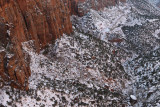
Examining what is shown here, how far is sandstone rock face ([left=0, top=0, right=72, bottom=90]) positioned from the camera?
1991 centimetres

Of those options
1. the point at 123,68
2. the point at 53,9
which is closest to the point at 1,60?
the point at 53,9

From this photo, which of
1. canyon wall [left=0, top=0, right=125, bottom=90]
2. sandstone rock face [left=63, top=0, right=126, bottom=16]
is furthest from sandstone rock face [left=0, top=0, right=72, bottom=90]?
sandstone rock face [left=63, top=0, right=126, bottom=16]

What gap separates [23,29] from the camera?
88.4 ft

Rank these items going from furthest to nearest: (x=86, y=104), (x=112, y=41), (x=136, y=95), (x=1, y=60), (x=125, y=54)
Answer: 1. (x=112, y=41)
2. (x=125, y=54)
3. (x=136, y=95)
4. (x=86, y=104)
5. (x=1, y=60)

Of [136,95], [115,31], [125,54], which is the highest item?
[115,31]

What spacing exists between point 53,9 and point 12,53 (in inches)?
754

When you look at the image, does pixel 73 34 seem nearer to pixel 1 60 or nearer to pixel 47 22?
pixel 47 22

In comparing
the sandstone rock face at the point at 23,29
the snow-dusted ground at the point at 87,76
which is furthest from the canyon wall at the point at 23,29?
the snow-dusted ground at the point at 87,76

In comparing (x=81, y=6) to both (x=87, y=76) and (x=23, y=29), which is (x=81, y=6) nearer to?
(x=87, y=76)

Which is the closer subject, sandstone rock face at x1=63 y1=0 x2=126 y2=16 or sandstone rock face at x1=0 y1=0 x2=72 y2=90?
sandstone rock face at x1=0 y1=0 x2=72 y2=90

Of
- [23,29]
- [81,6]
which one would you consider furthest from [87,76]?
[81,6]

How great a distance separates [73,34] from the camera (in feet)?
142

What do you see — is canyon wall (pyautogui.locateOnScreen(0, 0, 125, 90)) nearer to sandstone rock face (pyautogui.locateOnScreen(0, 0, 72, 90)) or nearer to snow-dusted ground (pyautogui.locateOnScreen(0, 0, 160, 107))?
sandstone rock face (pyautogui.locateOnScreen(0, 0, 72, 90))

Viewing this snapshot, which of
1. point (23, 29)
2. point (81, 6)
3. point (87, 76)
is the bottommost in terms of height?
point (87, 76)
